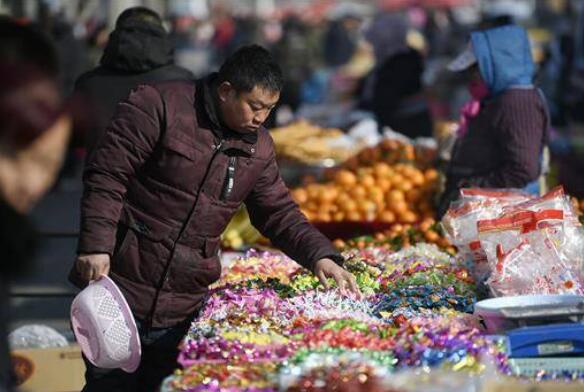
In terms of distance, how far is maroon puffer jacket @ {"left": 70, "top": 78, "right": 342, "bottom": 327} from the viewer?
4062mm

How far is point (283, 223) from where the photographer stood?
4.49 meters

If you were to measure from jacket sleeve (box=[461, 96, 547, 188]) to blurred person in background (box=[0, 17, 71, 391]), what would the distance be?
359cm

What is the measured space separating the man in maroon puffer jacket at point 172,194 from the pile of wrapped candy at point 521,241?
23.1 inches

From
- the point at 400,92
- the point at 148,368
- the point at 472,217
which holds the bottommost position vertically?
the point at 400,92

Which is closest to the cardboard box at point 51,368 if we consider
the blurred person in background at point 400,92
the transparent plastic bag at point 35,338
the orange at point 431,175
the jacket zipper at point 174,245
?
the transparent plastic bag at point 35,338

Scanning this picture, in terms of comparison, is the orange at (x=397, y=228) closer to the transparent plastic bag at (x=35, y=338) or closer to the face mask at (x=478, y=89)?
the face mask at (x=478, y=89)

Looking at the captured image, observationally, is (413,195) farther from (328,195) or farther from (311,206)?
(311,206)

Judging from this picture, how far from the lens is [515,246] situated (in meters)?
4.43

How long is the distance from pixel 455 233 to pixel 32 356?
210 cm

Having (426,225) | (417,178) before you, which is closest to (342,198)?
(417,178)

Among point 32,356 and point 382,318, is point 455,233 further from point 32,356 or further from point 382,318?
point 32,356

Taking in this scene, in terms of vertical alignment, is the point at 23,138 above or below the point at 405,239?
above

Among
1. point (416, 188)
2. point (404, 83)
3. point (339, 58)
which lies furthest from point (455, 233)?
point (339, 58)

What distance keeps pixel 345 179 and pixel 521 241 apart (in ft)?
10.3
